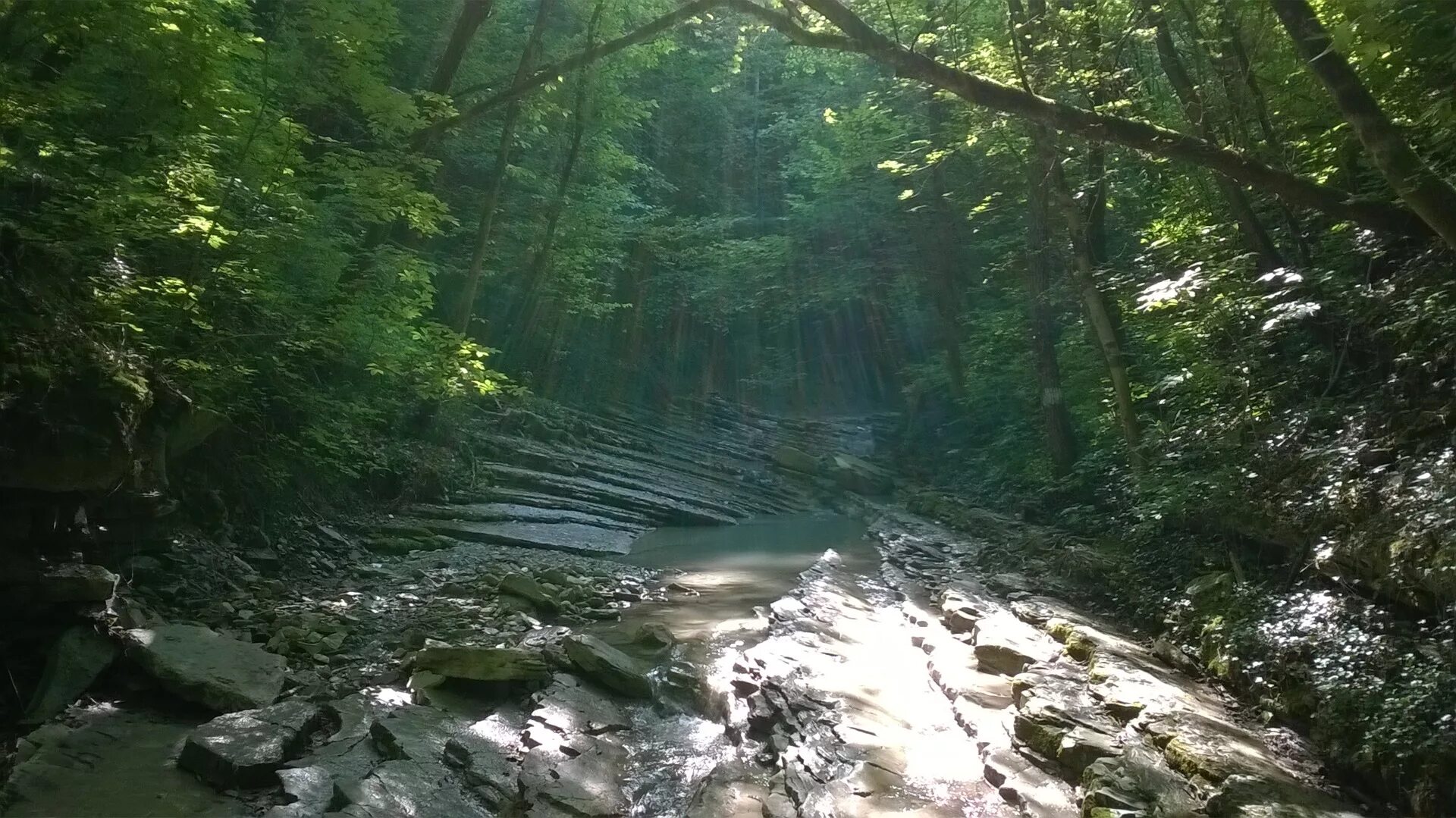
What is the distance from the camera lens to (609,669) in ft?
21.2

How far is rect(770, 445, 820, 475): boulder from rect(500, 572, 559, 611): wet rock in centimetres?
1304

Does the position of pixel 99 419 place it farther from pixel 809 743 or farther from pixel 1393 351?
pixel 1393 351

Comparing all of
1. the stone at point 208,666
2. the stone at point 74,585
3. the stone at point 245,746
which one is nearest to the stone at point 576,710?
the stone at point 245,746

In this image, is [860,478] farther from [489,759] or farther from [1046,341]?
[489,759]

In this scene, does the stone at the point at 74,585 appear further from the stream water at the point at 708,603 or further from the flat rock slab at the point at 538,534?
the flat rock slab at the point at 538,534

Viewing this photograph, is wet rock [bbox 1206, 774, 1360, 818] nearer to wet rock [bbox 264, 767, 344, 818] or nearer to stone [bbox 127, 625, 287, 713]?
wet rock [bbox 264, 767, 344, 818]

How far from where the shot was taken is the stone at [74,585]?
17.5ft

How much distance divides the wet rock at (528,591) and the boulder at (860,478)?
503 inches

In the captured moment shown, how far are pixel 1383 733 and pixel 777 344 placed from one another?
92.3ft

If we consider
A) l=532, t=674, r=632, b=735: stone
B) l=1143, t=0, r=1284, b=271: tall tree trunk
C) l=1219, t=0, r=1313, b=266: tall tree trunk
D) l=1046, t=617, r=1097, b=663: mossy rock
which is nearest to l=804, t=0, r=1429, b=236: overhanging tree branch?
l=1219, t=0, r=1313, b=266: tall tree trunk

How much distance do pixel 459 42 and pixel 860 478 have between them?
504 inches

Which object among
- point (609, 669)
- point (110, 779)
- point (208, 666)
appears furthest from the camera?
point (609, 669)

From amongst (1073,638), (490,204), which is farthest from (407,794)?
(490,204)

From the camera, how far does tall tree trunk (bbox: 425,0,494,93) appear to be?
40.4 ft
